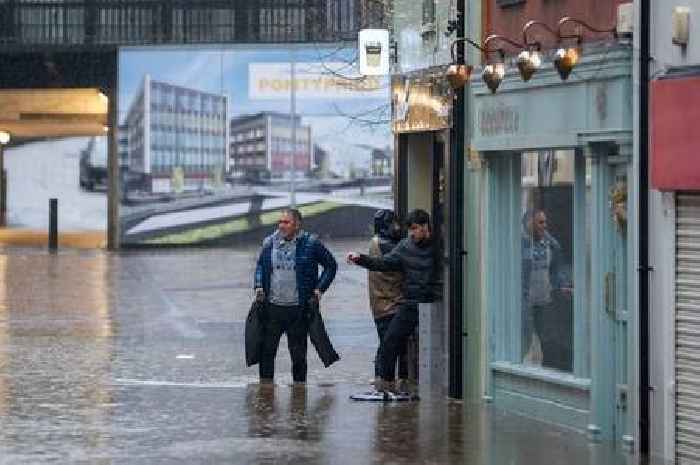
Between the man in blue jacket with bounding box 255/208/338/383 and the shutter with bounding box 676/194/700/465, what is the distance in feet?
17.8

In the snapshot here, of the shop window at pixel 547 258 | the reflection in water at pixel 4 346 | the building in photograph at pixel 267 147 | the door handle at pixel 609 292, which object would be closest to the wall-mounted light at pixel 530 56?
the shop window at pixel 547 258

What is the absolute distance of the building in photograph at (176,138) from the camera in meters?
47.3

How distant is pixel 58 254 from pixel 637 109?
32637 mm

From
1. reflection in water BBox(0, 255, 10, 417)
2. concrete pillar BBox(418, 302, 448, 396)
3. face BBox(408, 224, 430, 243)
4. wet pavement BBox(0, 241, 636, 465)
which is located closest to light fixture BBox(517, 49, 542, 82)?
wet pavement BBox(0, 241, 636, 465)

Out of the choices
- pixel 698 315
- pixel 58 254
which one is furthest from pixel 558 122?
pixel 58 254

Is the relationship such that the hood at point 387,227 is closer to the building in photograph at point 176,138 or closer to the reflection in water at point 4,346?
the reflection in water at point 4,346

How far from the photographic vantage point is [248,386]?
1750cm

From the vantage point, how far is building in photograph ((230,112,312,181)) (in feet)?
154

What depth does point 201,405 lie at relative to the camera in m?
15.8

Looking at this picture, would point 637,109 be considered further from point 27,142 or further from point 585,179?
point 27,142

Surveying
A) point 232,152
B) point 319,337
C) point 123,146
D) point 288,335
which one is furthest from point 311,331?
point 123,146

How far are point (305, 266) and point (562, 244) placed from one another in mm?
3439

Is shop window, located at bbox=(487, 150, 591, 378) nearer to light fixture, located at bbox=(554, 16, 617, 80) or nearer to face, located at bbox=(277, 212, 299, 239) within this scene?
light fixture, located at bbox=(554, 16, 617, 80)

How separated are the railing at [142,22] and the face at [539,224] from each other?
3185 cm
